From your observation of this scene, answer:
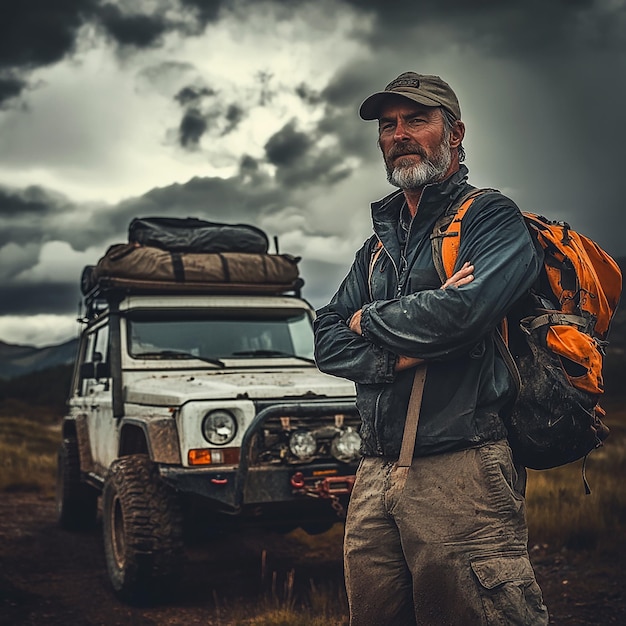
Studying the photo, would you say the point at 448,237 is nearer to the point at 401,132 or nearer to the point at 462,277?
the point at 462,277

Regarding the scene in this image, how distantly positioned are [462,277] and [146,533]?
10.9 feet

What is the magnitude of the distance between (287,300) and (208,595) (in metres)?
2.30

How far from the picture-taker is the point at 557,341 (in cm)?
229

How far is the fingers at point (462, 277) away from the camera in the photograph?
230 centimetres

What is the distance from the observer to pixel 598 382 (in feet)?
7.54

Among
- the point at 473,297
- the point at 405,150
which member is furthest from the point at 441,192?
the point at 473,297

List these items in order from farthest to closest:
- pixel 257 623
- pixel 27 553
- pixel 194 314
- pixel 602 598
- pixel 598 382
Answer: pixel 27 553, pixel 194 314, pixel 602 598, pixel 257 623, pixel 598 382

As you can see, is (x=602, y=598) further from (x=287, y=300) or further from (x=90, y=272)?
(x=90, y=272)

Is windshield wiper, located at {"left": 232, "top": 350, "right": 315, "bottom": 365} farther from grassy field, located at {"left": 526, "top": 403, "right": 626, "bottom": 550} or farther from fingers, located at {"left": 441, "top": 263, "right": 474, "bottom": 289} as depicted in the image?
fingers, located at {"left": 441, "top": 263, "right": 474, "bottom": 289}

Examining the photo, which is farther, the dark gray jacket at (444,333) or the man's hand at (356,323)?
the man's hand at (356,323)

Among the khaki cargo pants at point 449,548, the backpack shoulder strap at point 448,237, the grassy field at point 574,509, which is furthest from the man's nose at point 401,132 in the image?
the grassy field at point 574,509

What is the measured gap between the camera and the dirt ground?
16.2ft

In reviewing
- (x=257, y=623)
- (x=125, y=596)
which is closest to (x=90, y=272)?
(x=125, y=596)

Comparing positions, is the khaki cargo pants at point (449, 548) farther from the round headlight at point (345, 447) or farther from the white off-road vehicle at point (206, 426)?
the round headlight at point (345, 447)
